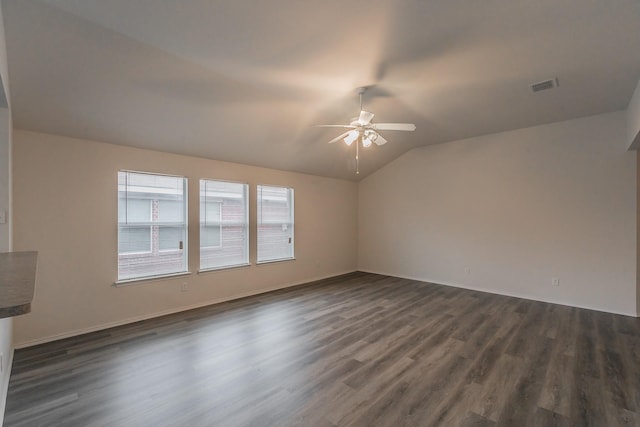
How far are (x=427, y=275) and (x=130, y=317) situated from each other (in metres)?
5.30

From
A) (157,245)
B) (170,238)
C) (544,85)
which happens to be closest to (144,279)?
(157,245)

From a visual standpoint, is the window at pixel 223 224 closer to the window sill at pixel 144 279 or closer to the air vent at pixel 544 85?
the window sill at pixel 144 279

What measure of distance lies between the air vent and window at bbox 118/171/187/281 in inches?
191

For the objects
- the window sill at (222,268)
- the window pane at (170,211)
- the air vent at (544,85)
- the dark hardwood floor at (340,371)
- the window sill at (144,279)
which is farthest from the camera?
the window sill at (222,268)

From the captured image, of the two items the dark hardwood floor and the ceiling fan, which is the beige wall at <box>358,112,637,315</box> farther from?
the ceiling fan

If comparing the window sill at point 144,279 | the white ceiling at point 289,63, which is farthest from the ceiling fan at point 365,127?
the window sill at point 144,279

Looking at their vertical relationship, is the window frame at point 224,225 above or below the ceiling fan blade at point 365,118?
below

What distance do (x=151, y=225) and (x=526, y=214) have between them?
19.4 feet

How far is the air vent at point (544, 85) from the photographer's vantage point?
3344mm

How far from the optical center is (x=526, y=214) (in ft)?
15.8

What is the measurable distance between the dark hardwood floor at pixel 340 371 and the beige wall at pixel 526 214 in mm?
696

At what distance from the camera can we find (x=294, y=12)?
7.14 ft

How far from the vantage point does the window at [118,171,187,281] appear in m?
3.77

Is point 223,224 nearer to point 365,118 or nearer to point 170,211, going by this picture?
point 170,211
